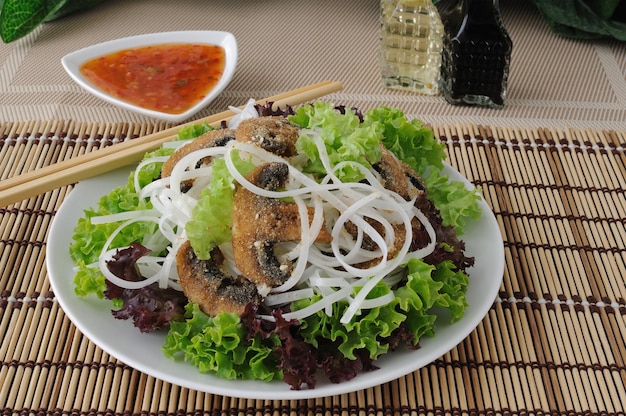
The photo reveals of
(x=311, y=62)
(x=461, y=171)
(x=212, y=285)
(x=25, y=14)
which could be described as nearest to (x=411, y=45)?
(x=311, y=62)

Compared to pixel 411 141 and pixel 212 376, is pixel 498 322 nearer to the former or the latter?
pixel 411 141

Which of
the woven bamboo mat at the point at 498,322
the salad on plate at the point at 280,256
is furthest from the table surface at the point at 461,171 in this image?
the salad on plate at the point at 280,256

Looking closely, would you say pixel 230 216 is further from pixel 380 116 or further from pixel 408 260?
pixel 380 116

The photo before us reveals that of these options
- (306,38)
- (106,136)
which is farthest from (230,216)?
(306,38)

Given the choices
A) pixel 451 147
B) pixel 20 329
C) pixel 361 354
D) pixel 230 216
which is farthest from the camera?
pixel 451 147

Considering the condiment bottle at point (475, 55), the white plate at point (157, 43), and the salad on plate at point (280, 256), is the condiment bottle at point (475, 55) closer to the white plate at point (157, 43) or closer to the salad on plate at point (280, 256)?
the white plate at point (157, 43)

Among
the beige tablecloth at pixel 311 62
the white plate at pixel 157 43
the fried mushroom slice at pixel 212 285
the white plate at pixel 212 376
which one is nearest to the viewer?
the white plate at pixel 212 376
